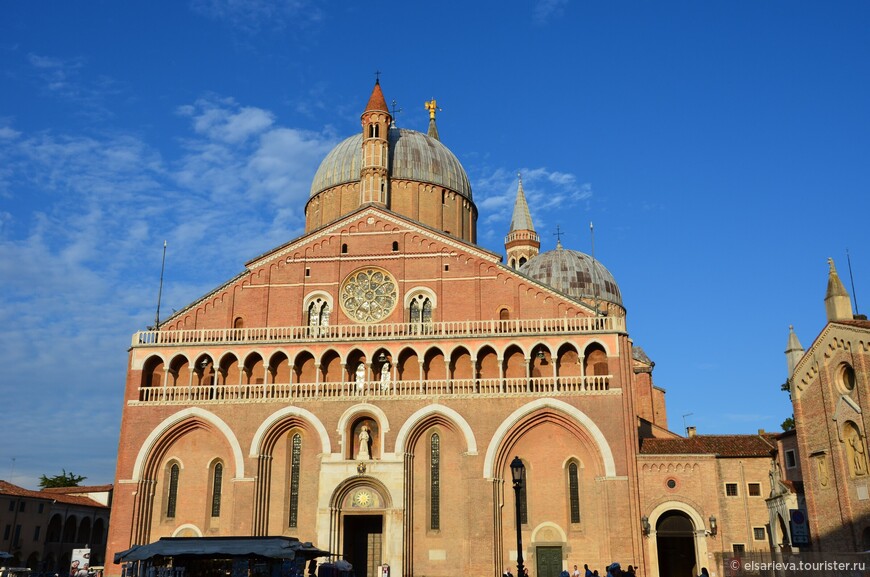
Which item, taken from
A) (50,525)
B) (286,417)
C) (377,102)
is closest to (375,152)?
(377,102)

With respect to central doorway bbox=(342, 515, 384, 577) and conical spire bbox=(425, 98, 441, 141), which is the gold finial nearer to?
conical spire bbox=(425, 98, 441, 141)

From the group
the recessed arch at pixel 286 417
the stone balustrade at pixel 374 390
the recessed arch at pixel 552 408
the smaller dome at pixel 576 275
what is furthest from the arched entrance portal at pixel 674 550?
the smaller dome at pixel 576 275

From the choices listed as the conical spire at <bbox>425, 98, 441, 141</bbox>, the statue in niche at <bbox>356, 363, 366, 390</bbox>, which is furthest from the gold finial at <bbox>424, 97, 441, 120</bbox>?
the statue in niche at <bbox>356, 363, 366, 390</bbox>

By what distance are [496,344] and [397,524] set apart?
29.9ft

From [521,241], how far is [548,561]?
106ft

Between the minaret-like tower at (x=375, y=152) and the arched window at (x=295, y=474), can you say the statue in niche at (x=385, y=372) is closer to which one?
the arched window at (x=295, y=474)

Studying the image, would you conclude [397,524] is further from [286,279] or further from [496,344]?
[286,279]

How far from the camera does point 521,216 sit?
213ft

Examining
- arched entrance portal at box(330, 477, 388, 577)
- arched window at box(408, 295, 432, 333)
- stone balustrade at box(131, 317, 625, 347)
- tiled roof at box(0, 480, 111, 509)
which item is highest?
arched window at box(408, 295, 432, 333)

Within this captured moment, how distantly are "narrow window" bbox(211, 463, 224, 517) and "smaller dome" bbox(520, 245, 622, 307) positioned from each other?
2358 cm

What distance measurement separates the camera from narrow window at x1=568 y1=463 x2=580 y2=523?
119ft

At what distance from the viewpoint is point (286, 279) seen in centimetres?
4134

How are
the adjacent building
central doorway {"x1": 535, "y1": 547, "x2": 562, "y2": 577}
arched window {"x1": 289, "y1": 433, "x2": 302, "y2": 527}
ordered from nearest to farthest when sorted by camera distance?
1. central doorway {"x1": 535, "y1": 547, "x2": 562, "y2": 577}
2. arched window {"x1": 289, "y1": 433, "x2": 302, "y2": 527}
3. the adjacent building

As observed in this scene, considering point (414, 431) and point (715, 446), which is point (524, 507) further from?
point (715, 446)
